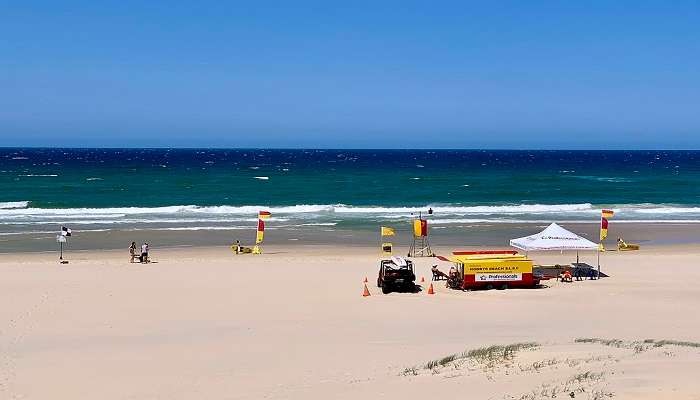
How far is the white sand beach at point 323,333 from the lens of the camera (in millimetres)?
10969

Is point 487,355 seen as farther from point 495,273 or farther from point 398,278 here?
point 495,273

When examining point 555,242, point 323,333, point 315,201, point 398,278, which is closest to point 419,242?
point 555,242

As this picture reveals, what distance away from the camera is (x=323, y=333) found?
15.8 m

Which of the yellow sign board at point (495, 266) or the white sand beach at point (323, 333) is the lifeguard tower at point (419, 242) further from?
the yellow sign board at point (495, 266)

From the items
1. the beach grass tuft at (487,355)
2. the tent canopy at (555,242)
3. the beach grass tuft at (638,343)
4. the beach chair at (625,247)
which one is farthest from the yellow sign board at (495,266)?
the beach chair at (625,247)

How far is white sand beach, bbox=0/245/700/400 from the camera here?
1097 centimetres

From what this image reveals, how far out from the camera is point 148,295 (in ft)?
65.9

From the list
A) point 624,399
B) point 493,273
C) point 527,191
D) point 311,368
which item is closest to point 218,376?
point 311,368

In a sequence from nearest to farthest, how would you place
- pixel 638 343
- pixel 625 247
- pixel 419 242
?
pixel 638 343
pixel 625 247
pixel 419 242

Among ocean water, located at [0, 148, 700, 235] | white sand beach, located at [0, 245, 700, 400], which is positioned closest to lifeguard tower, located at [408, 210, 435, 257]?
white sand beach, located at [0, 245, 700, 400]

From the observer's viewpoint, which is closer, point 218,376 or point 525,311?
point 218,376

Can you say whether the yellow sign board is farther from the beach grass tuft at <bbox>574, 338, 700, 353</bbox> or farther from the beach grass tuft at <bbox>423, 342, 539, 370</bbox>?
the beach grass tuft at <bbox>423, 342, 539, 370</bbox>

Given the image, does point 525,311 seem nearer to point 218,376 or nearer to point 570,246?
point 570,246

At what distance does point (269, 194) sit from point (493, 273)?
131 feet
